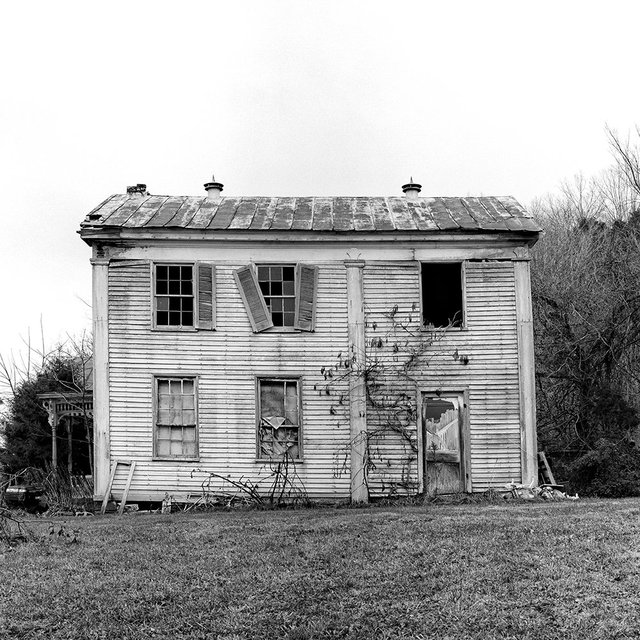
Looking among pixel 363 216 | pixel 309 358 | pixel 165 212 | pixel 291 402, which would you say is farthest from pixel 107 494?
pixel 363 216

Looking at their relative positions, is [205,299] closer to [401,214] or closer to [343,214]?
[343,214]

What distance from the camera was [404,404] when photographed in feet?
57.6

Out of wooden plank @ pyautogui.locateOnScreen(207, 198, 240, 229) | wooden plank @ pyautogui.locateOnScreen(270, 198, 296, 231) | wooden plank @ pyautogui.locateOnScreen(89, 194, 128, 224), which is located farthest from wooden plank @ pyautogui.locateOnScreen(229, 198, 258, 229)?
wooden plank @ pyautogui.locateOnScreen(89, 194, 128, 224)

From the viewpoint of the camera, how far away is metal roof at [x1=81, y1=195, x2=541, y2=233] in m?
17.7

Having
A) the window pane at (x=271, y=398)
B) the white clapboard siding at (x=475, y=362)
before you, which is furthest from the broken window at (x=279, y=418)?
the white clapboard siding at (x=475, y=362)

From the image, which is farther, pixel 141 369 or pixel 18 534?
pixel 141 369

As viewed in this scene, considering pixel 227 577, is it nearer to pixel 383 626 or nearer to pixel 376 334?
pixel 383 626

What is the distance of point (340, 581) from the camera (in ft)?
31.0

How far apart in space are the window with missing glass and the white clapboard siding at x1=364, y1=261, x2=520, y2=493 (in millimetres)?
3763

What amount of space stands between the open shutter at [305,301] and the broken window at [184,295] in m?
1.78

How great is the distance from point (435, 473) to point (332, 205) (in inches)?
257

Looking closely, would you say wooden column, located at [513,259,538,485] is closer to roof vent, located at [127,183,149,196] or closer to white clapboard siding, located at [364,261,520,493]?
white clapboard siding, located at [364,261,520,493]

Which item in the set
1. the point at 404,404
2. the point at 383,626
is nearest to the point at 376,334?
the point at 404,404

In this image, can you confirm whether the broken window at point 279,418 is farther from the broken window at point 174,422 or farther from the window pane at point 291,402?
the broken window at point 174,422
